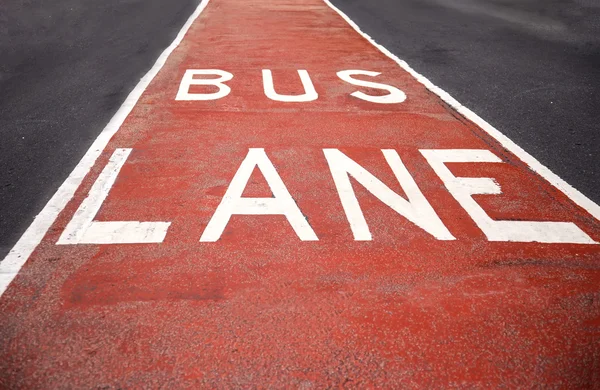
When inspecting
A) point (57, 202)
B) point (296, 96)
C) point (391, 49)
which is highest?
point (391, 49)

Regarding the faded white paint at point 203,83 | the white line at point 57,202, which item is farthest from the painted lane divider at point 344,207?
the faded white paint at point 203,83

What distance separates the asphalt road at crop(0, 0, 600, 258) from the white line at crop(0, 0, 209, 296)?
98mm

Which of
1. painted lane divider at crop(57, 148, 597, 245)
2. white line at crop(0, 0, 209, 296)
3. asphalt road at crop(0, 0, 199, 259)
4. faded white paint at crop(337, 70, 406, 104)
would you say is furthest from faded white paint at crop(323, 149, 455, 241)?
asphalt road at crop(0, 0, 199, 259)

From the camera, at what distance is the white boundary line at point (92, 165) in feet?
12.6

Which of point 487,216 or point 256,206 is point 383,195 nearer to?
point 487,216

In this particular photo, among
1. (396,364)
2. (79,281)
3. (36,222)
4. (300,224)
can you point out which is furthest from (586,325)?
(36,222)

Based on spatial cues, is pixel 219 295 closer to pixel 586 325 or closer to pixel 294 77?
pixel 586 325

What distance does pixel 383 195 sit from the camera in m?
4.79

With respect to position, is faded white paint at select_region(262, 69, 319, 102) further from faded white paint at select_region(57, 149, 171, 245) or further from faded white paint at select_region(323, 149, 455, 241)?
faded white paint at select_region(57, 149, 171, 245)

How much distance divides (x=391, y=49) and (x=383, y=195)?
6268mm

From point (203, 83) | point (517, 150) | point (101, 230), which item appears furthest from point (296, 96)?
point (101, 230)

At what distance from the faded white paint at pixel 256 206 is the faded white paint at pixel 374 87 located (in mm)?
2718

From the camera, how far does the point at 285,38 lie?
11.1 meters

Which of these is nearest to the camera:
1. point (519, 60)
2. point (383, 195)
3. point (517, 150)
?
point (383, 195)
